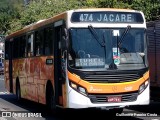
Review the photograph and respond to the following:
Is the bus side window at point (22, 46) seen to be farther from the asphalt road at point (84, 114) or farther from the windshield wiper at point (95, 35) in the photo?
the windshield wiper at point (95, 35)

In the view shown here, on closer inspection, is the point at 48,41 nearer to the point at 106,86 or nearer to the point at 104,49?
the point at 104,49

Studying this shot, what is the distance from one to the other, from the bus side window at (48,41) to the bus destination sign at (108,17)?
5.83 ft

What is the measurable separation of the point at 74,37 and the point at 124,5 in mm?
18596

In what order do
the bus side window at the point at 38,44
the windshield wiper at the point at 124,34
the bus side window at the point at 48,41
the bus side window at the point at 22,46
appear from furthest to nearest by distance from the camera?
the bus side window at the point at 22,46 → the bus side window at the point at 38,44 → the bus side window at the point at 48,41 → the windshield wiper at the point at 124,34

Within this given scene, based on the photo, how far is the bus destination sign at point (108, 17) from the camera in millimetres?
12047

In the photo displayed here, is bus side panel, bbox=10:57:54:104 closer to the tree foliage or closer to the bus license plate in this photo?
the bus license plate

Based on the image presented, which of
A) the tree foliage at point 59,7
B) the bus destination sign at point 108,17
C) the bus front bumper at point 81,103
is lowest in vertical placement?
the bus front bumper at point 81,103

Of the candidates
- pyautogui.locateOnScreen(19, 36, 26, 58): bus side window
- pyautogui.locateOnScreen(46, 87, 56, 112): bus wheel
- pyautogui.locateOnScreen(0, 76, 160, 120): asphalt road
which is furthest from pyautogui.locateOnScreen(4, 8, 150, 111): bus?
pyautogui.locateOnScreen(19, 36, 26, 58): bus side window

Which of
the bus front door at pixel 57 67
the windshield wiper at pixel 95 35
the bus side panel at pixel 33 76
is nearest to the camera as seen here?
the windshield wiper at pixel 95 35

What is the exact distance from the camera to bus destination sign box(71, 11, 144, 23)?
474 inches

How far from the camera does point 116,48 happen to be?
38.8 feet

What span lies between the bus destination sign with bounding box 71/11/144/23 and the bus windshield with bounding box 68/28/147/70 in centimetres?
29

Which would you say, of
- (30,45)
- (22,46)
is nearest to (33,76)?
(30,45)

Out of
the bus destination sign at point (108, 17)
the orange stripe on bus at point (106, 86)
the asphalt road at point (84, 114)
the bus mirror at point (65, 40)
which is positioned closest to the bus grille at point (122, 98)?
the orange stripe on bus at point (106, 86)
